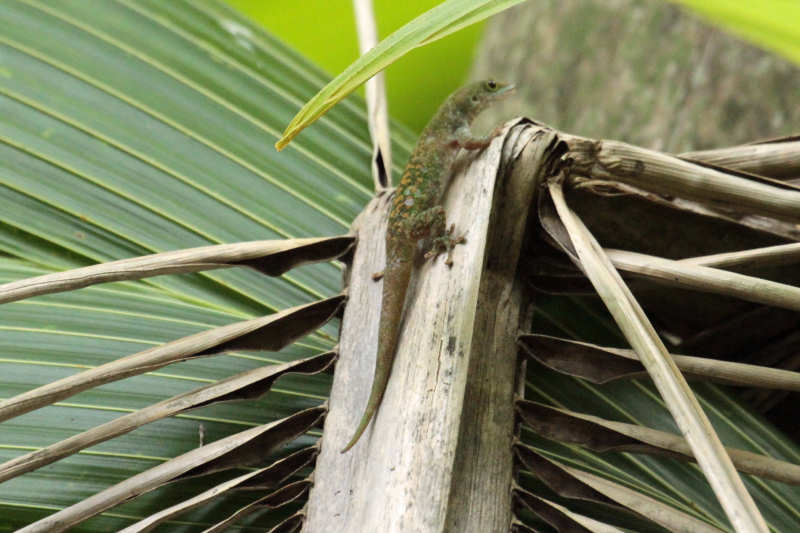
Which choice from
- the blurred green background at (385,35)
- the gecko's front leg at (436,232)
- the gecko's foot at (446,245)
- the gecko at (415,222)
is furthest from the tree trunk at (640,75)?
the gecko's foot at (446,245)

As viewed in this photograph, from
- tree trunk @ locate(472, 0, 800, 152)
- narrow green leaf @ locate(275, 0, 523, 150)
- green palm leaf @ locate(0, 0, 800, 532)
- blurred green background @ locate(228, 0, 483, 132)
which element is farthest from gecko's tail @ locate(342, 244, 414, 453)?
blurred green background @ locate(228, 0, 483, 132)

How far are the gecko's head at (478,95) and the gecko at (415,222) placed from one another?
75 mm

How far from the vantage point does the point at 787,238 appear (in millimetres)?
1281

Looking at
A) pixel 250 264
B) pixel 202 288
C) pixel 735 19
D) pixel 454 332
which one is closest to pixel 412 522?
pixel 454 332

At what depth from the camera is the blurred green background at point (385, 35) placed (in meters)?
3.05

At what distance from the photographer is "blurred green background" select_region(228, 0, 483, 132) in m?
3.05

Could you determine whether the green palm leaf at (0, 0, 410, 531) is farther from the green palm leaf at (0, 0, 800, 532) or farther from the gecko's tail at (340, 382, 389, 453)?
the gecko's tail at (340, 382, 389, 453)

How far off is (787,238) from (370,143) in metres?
1.13

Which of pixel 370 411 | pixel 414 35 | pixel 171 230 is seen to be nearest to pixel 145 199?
pixel 171 230

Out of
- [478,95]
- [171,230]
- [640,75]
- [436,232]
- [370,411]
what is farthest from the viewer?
[640,75]

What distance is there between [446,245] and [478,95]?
1553 mm

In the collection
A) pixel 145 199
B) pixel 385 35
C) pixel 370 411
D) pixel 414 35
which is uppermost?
pixel 385 35

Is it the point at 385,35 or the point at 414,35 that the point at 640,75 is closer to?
the point at 385,35

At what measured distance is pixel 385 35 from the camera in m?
3.16
